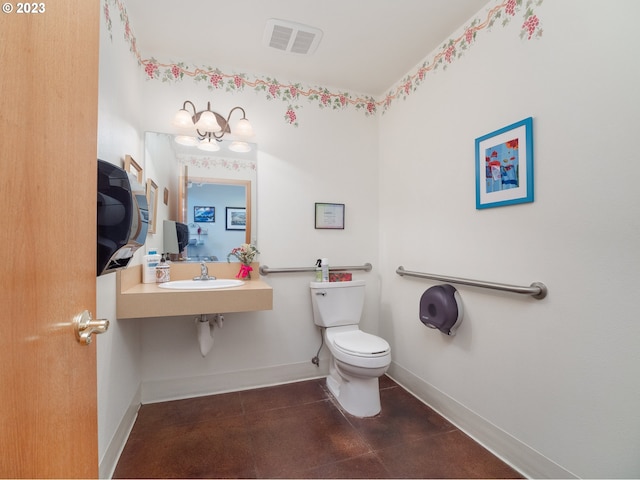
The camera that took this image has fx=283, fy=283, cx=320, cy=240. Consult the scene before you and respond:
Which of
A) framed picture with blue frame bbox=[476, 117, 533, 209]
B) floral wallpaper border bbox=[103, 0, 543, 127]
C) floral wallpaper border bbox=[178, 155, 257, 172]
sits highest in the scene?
floral wallpaper border bbox=[103, 0, 543, 127]

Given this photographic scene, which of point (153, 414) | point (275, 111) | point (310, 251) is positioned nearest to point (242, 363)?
point (153, 414)

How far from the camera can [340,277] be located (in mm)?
Result: 2381

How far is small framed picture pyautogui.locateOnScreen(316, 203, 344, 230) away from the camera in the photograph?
2340mm

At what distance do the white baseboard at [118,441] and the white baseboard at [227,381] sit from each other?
12 centimetres

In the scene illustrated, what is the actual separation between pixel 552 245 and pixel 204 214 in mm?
2052

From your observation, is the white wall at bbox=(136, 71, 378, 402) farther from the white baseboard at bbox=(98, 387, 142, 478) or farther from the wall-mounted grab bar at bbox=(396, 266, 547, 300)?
the wall-mounted grab bar at bbox=(396, 266, 547, 300)

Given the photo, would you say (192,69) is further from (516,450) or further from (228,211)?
(516,450)

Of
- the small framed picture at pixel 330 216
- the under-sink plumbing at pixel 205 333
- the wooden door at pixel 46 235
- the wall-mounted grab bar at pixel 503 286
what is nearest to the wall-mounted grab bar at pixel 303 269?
the small framed picture at pixel 330 216

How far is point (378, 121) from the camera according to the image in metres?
2.54

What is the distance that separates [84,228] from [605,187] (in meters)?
1.72

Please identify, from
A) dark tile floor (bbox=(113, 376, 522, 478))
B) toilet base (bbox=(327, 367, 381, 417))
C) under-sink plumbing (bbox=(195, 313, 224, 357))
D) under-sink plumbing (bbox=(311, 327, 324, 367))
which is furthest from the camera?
under-sink plumbing (bbox=(311, 327, 324, 367))

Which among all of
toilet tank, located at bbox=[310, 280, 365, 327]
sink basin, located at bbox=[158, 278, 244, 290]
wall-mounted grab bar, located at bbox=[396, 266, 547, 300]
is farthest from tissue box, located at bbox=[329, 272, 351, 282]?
sink basin, located at bbox=[158, 278, 244, 290]

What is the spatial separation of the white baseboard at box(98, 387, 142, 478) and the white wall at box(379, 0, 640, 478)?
184 centimetres

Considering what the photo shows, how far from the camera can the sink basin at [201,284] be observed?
1719mm
